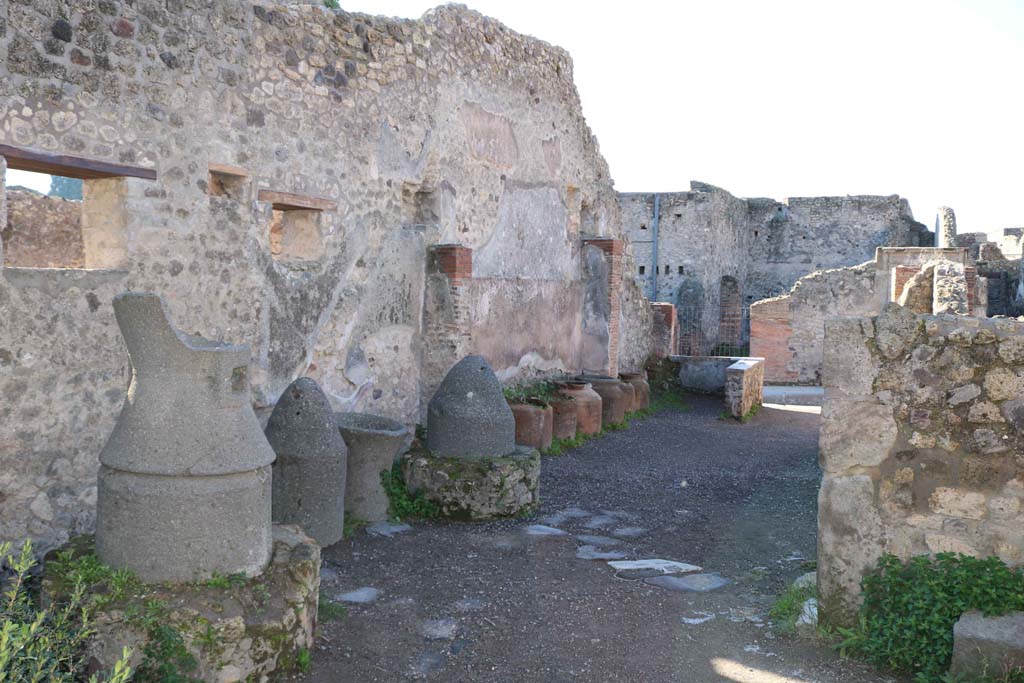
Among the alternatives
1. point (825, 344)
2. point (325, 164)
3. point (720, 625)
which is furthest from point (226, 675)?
point (325, 164)

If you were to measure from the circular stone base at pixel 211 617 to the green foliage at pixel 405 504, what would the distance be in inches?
98.6

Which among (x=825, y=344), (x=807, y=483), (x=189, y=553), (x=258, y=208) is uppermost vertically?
(x=258, y=208)

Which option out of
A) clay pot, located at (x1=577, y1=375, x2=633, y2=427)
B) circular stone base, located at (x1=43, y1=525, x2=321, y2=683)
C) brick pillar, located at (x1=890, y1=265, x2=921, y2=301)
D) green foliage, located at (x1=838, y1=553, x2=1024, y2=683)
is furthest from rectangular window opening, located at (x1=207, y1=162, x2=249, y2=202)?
brick pillar, located at (x1=890, y1=265, x2=921, y2=301)

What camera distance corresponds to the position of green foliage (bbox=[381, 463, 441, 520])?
6949 millimetres

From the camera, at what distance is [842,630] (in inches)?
176

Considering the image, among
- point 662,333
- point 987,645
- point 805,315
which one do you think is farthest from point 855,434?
point 805,315

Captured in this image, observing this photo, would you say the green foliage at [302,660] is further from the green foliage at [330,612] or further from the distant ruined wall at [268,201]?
the distant ruined wall at [268,201]

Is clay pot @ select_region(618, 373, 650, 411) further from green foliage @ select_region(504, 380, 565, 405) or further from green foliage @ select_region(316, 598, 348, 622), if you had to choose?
green foliage @ select_region(316, 598, 348, 622)

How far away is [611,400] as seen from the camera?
39.5ft

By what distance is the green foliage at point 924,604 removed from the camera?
4113 mm

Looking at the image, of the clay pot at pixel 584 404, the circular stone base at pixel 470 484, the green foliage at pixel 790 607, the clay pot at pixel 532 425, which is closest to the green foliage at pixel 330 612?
the circular stone base at pixel 470 484

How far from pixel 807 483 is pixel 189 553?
6586 millimetres

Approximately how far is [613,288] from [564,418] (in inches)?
130

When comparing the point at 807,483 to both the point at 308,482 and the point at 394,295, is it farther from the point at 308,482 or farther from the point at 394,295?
the point at 308,482
